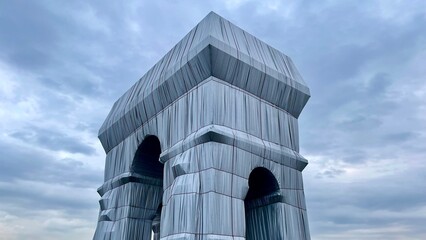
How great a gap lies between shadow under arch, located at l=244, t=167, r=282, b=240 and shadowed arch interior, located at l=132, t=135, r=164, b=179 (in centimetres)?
821

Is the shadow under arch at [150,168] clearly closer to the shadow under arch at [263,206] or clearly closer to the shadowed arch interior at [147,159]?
the shadowed arch interior at [147,159]

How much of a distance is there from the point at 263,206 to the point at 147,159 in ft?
33.2

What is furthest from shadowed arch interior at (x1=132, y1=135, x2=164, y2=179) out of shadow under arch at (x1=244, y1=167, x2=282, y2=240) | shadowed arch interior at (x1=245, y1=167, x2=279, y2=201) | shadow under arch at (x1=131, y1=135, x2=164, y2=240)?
shadow under arch at (x1=244, y1=167, x2=282, y2=240)

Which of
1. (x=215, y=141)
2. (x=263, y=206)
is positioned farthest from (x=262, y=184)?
(x=215, y=141)

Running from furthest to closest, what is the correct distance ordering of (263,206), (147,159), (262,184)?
(147,159) → (262,184) → (263,206)

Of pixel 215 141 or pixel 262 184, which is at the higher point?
pixel 215 141

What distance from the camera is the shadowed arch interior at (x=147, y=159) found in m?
29.7

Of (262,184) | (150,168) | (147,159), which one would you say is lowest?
(262,184)

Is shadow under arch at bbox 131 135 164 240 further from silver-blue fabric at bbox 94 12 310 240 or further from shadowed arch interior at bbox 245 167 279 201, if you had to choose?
shadowed arch interior at bbox 245 167 279 201

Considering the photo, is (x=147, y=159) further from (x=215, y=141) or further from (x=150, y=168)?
(x=215, y=141)

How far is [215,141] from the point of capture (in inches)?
838

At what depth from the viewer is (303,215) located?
2403 centimetres

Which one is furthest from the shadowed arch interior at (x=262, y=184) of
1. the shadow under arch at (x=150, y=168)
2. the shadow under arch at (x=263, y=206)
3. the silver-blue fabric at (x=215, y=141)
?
the shadow under arch at (x=150, y=168)

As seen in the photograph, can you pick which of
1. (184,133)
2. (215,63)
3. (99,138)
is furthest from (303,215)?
(99,138)
